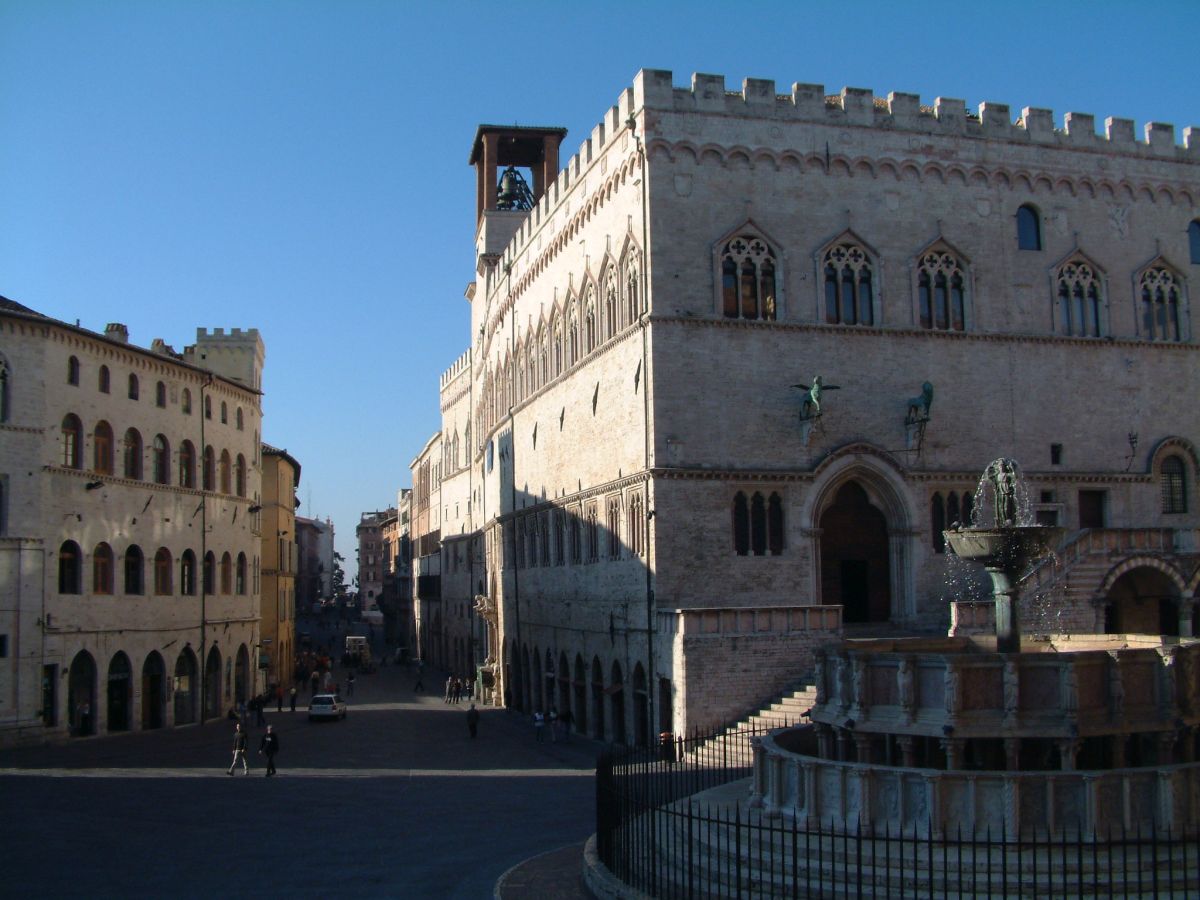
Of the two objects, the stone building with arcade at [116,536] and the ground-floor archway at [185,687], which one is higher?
the stone building with arcade at [116,536]

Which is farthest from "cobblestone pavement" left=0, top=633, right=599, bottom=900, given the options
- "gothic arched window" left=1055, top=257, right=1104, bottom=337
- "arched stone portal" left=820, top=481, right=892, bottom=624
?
"gothic arched window" left=1055, top=257, right=1104, bottom=337

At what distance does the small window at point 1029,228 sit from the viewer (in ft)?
118

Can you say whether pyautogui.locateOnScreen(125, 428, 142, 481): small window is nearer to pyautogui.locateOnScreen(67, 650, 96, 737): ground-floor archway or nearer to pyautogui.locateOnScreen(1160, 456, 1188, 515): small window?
pyautogui.locateOnScreen(67, 650, 96, 737): ground-floor archway

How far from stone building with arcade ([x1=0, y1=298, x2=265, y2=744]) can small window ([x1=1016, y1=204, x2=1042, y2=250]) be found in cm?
2823

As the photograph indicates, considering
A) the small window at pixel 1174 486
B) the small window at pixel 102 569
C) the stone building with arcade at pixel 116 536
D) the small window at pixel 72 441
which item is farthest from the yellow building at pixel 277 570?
the small window at pixel 1174 486

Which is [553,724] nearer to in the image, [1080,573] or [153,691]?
[153,691]

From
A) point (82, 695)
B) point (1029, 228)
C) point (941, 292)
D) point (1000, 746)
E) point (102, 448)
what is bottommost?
point (82, 695)

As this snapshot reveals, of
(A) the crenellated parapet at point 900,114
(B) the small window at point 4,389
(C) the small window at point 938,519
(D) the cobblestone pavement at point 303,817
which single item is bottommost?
(D) the cobblestone pavement at point 303,817

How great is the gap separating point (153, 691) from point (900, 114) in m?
30.2

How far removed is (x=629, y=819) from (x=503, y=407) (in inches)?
1435

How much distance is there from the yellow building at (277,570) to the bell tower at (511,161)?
1667 centimetres

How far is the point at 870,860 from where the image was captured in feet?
46.3

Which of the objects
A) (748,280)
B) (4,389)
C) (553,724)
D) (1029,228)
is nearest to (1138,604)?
(1029,228)

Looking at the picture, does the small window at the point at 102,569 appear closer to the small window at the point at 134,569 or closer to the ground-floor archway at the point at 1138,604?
the small window at the point at 134,569
